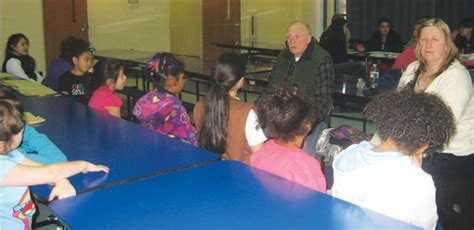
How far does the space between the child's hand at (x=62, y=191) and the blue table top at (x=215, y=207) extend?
0.24 ft

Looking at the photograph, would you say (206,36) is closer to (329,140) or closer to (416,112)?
(329,140)

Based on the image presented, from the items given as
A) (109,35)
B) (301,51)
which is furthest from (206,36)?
(301,51)

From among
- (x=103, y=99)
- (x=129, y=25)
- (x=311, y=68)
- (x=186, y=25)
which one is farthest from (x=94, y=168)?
(x=186, y=25)

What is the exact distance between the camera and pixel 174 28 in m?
9.26

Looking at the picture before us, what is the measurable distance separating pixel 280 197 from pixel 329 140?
62.6 inches

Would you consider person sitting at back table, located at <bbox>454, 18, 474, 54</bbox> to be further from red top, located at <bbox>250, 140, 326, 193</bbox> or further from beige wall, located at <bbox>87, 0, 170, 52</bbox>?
red top, located at <bbox>250, 140, 326, 193</bbox>

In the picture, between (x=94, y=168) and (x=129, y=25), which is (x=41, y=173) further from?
(x=129, y=25)

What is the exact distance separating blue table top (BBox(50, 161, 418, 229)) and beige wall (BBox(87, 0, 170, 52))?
22.4 feet

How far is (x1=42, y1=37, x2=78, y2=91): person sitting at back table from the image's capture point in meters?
4.02

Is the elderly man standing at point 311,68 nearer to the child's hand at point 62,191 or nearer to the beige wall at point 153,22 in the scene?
the child's hand at point 62,191

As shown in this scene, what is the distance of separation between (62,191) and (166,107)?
0.93 m

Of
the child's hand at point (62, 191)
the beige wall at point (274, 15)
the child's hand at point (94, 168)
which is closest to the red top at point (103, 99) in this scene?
the child's hand at point (94, 168)

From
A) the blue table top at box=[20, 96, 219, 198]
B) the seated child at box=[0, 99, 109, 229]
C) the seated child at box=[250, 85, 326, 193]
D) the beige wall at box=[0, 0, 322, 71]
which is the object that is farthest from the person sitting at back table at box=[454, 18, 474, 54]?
the seated child at box=[0, 99, 109, 229]

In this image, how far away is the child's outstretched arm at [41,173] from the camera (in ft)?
5.00
